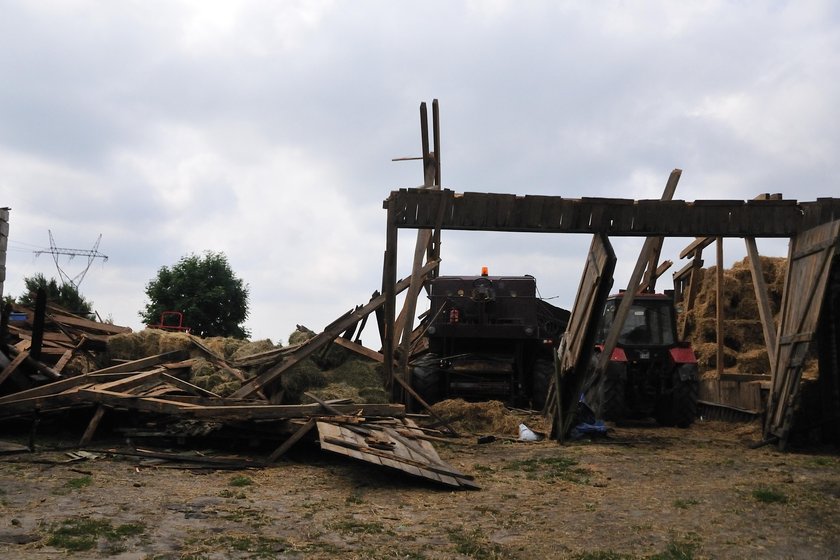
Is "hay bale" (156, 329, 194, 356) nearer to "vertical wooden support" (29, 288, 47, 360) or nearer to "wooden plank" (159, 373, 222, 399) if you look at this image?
"vertical wooden support" (29, 288, 47, 360)

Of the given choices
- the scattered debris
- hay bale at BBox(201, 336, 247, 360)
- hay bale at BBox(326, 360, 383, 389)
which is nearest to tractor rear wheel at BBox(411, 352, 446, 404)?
hay bale at BBox(326, 360, 383, 389)

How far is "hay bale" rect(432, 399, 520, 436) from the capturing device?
509 inches

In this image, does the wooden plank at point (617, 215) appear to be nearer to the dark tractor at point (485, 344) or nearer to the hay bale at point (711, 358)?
the dark tractor at point (485, 344)

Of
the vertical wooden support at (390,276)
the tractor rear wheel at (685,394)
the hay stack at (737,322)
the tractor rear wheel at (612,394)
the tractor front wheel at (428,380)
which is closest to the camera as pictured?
the vertical wooden support at (390,276)

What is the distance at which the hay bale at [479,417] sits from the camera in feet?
42.4

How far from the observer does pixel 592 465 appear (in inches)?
386

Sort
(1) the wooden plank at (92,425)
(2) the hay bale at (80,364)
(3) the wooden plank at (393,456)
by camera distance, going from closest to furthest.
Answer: (3) the wooden plank at (393,456)
(1) the wooden plank at (92,425)
(2) the hay bale at (80,364)

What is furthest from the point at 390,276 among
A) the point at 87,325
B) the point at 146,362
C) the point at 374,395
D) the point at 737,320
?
the point at 737,320

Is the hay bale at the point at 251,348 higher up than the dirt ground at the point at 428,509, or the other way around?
the hay bale at the point at 251,348

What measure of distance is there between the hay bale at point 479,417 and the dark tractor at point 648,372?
1.81 m

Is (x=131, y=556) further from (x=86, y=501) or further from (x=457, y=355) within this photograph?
→ (x=457, y=355)

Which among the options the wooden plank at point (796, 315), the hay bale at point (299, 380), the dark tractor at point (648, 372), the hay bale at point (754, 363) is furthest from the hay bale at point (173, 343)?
the hay bale at point (754, 363)

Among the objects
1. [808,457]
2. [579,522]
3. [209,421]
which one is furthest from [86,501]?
[808,457]

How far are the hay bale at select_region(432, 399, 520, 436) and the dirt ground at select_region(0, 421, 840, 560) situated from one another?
2501mm
